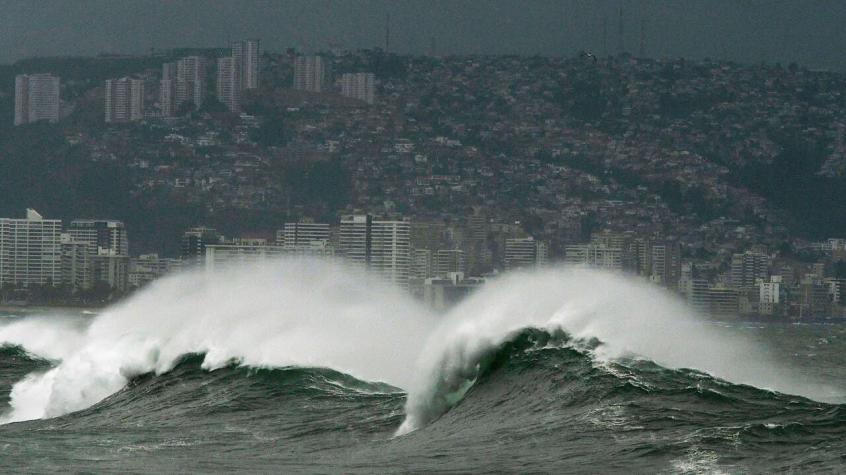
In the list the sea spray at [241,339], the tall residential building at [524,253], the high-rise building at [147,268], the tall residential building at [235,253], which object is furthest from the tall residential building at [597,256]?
the sea spray at [241,339]

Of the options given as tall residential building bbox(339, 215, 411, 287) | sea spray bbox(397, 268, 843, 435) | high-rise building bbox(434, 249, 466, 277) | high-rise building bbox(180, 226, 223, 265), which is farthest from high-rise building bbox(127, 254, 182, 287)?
sea spray bbox(397, 268, 843, 435)

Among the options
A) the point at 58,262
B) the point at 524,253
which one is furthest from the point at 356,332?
the point at 58,262

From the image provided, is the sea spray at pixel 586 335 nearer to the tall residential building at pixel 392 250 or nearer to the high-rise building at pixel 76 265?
the tall residential building at pixel 392 250

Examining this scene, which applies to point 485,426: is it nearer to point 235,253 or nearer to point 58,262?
point 235,253

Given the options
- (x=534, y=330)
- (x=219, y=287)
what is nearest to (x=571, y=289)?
(x=534, y=330)

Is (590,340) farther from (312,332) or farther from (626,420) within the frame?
(312,332)

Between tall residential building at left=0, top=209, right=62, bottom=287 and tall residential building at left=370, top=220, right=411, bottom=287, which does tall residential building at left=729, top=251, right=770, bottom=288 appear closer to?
tall residential building at left=370, top=220, right=411, bottom=287
